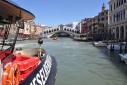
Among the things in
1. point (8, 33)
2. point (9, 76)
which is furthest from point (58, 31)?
point (9, 76)

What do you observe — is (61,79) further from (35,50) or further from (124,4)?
(124,4)

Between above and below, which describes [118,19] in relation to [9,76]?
above

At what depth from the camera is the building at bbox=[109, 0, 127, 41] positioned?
3734 cm

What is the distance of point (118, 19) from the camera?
4047 centimetres

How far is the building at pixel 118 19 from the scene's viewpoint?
123 ft

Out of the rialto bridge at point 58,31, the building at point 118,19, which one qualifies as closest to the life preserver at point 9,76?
the building at point 118,19

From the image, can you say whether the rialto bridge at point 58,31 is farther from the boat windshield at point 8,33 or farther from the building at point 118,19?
the boat windshield at point 8,33

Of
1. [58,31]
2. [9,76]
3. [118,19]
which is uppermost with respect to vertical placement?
[118,19]

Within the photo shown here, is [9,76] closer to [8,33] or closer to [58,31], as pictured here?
[8,33]

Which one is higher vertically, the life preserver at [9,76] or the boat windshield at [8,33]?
the boat windshield at [8,33]

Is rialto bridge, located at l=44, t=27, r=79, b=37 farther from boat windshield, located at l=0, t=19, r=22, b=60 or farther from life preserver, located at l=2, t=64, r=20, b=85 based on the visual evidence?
life preserver, located at l=2, t=64, r=20, b=85

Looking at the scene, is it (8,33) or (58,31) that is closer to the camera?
(8,33)

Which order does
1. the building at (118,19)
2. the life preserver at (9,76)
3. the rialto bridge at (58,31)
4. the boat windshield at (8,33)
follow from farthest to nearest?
the rialto bridge at (58,31) < the building at (118,19) < the boat windshield at (8,33) < the life preserver at (9,76)

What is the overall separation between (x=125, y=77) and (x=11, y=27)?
7.11m
